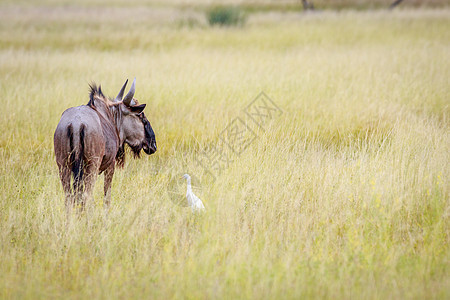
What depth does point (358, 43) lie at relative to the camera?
15.1m

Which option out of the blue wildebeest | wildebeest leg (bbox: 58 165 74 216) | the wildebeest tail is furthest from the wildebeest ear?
wildebeest leg (bbox: 58 165 74 216)

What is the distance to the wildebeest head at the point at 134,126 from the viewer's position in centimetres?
462

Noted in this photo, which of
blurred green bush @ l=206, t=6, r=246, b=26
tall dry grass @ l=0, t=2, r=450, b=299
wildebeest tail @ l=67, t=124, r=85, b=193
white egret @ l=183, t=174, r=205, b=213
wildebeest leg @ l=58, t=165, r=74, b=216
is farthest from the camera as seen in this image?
blurred green bush @ l=206, t=6, r=246, b=26

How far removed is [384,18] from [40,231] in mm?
20505

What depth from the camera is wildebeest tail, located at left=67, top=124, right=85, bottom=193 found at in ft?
12.5

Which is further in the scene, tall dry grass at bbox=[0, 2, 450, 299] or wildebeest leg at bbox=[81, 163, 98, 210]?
wildebeest leg at bbox=[81, 163, 98, 210]

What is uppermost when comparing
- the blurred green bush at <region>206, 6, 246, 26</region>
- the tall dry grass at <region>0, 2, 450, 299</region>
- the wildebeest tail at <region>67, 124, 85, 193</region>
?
the blurred green bush at <region>206, 6, 246, 26</region>

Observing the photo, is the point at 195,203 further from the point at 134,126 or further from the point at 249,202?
the point at 134,126

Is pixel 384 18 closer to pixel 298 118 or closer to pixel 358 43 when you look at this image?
pixel 358 43

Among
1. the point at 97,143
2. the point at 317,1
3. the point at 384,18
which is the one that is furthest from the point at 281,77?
the point at 317,1

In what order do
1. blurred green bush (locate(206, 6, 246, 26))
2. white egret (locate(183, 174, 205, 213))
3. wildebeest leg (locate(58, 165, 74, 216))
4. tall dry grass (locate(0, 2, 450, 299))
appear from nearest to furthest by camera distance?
1. tall dry grass (locate(0, 2, 450, 299))
2. wildebeest leg (locate(58, 165, 74, 216))
3. white egret (locate(183, 174, 205, 213))
4. blurred green bush (locate(206, 6, 246, 26))

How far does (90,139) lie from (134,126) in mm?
855

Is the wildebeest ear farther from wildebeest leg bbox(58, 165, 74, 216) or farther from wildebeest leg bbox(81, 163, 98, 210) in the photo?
wildebeest leg bbox(58, 165, 74, 216)

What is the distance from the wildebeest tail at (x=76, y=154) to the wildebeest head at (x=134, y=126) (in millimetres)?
826
